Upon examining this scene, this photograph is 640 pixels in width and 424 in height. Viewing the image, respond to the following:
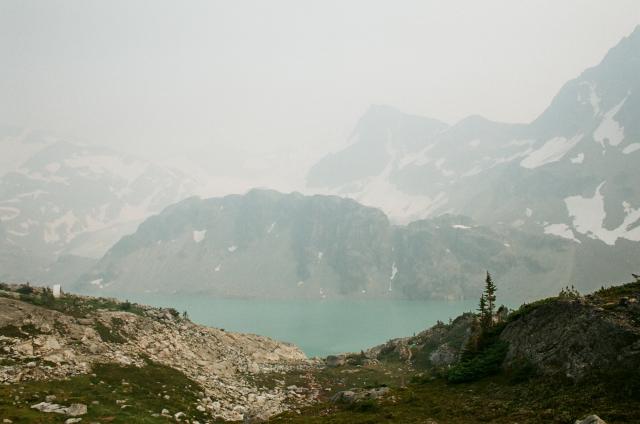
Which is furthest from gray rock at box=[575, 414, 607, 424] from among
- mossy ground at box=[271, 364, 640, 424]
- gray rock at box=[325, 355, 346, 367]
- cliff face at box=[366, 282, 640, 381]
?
gray rock at box=[325, 355, 346, 367]

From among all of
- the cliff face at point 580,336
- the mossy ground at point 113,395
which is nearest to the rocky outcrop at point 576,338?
the cliff face at point 580,336

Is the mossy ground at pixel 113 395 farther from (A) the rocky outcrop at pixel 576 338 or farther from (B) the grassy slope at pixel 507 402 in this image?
(A) the rocky outcrop at pixel 576 338

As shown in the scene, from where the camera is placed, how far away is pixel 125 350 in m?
34.6

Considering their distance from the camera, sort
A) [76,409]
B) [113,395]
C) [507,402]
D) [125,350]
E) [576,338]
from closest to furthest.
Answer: [507,402], [576,338], [76,409], [113,395], [125,350]

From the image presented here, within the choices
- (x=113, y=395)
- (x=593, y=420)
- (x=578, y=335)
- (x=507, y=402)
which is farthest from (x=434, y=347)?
(x=593, y=420)

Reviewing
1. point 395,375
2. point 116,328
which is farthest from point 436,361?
point 116,328

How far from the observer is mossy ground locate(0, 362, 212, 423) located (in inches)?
842

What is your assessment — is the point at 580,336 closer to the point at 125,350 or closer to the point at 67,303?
the point at 125,350

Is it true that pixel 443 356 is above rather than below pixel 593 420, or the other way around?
below

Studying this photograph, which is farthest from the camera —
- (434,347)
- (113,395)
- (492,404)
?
(434,347)

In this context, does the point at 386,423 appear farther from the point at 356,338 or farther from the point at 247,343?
the point at 356,338

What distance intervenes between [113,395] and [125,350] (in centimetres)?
962

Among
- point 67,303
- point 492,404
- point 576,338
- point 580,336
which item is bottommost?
point 492,404

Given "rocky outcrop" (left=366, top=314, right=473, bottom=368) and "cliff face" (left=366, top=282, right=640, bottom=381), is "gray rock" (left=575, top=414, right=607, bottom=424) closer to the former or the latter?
"cliff face" (left=366, top=282, right=640, bottom=381)
